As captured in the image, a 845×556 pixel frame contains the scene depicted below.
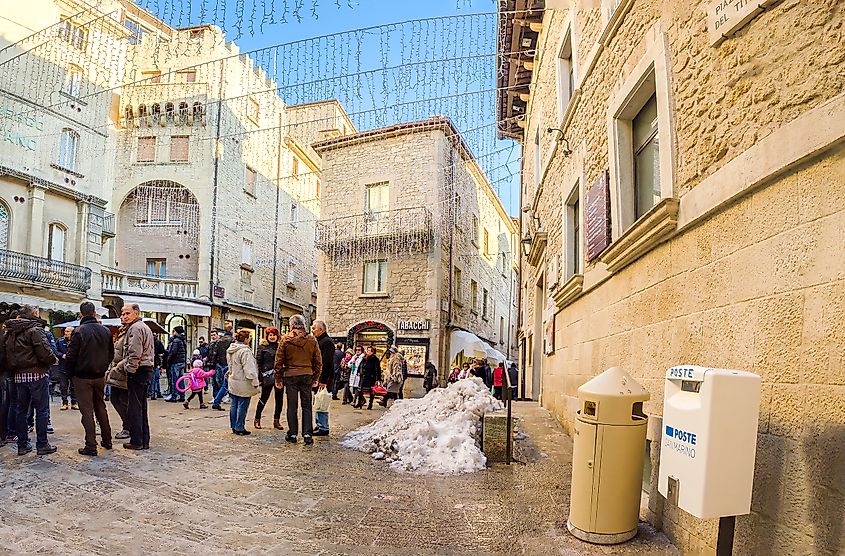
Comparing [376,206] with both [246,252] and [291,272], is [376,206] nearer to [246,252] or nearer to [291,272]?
[246,252]

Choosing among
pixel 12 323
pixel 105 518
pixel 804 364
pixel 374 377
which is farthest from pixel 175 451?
pixel 374 377

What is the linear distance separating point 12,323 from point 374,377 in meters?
9.00

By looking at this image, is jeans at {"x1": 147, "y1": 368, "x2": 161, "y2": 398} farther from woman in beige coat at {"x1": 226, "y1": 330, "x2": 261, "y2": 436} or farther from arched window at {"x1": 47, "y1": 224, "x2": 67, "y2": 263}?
arched window at {"x1": 47, "y1": 224, "x2": 67, "y2": 263}

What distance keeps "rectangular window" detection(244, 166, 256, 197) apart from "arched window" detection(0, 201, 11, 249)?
11310 mm

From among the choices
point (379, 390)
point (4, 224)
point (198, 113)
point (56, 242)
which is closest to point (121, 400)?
point (379, 390)

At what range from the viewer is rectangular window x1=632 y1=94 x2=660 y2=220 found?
5855 mm

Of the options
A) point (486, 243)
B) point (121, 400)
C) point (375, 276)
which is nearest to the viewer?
point (121, 400)

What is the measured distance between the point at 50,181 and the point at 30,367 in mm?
18183

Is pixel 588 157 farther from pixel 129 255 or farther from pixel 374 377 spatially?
pixel 129 255

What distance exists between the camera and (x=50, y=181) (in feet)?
72.0

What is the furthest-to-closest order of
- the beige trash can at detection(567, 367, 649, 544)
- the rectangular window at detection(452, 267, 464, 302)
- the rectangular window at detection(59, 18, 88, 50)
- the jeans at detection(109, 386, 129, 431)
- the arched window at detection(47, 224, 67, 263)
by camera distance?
the rectangular window at detection(452, 267, 464, 302)
the arched window at detection(47, 224, 67, 263)
the rectangular window at detection(59, 18, 88, 50)
the jeans at detection(109, 386, 129, 431)
the beige trash can at detection(567, 367, 649, 544)

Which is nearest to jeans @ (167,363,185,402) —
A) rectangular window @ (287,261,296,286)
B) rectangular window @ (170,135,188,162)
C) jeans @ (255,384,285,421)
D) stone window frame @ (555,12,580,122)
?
jeans @ (255,384,285,421)

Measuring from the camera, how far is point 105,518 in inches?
178

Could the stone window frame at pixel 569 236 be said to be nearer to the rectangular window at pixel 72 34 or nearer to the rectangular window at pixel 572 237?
the rectangular window at pixel 572 237
